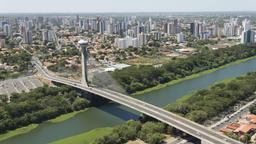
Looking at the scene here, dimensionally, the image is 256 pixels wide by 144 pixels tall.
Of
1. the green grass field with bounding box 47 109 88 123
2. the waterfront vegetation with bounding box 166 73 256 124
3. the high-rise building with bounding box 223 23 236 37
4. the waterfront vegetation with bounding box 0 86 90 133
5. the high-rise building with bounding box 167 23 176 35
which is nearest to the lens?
the waterfront vegetation with bounding box 166 73 256 124

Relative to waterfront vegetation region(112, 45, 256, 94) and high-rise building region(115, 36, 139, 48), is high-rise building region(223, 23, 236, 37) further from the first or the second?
high-rise building region(115, 36, 139, 48)

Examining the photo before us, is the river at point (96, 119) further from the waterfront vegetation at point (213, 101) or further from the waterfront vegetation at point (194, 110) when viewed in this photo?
the waterfront vegetation at point (213, 101)

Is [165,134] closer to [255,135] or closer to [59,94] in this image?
[255,135]

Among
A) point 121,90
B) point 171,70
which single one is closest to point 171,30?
point 171,70

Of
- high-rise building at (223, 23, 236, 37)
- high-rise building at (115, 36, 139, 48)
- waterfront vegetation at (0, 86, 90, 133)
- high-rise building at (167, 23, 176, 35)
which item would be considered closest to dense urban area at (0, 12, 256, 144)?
waterfront vegetation at (0, 86, 90, 133)

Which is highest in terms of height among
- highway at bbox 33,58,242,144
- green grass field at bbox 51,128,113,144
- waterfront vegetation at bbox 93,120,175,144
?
highway at bbox 33,58,242,144

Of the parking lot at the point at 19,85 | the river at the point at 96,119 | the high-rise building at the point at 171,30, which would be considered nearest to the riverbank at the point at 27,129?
the river at the point at 96,119
